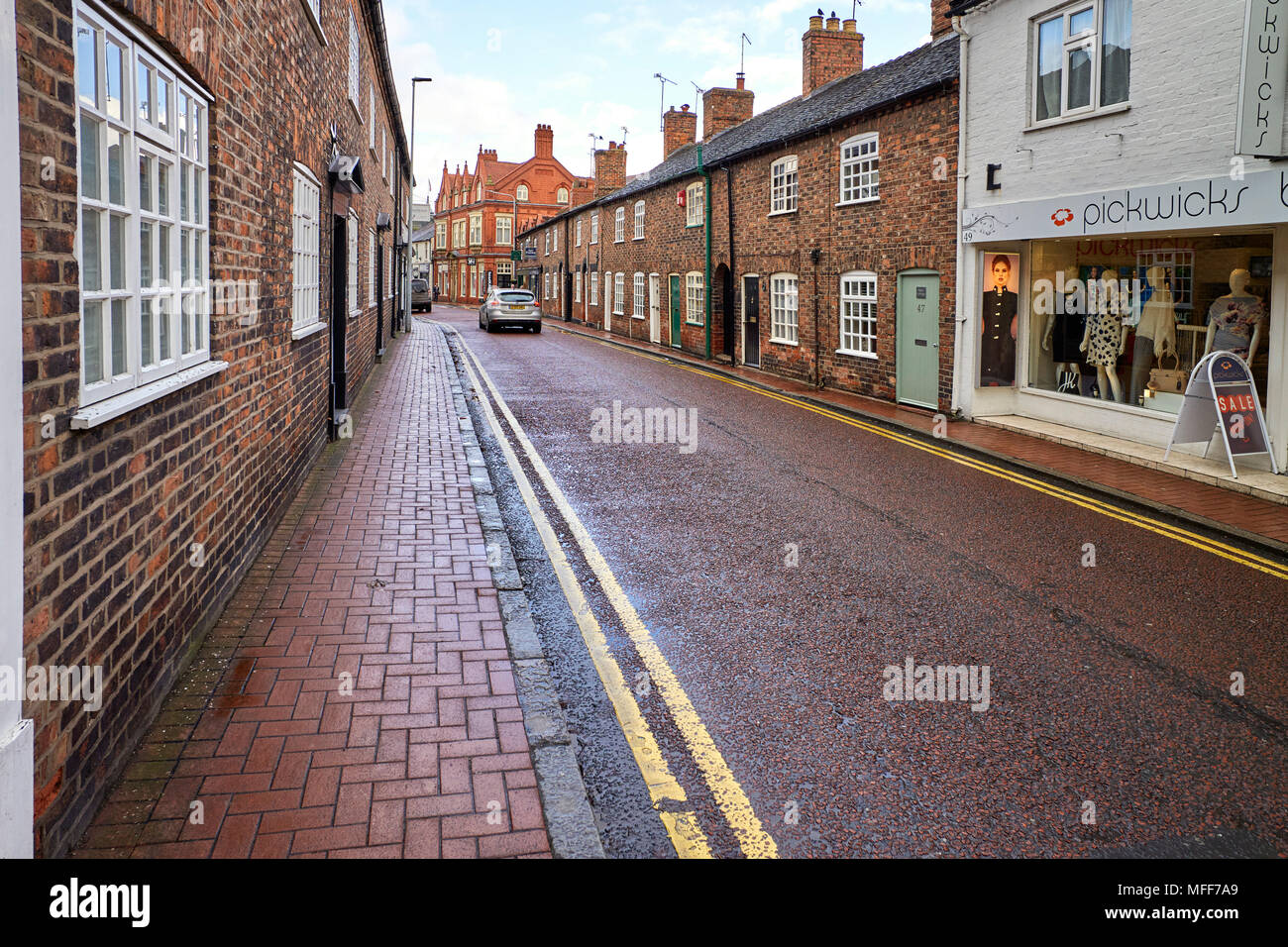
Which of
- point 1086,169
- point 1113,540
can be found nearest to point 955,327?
point 1086,169

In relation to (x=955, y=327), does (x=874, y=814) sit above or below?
below

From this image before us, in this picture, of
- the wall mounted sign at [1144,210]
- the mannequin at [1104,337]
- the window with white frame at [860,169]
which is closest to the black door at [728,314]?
the window with white frame at [860,169]

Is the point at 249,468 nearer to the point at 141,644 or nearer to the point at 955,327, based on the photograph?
the point at 141,644

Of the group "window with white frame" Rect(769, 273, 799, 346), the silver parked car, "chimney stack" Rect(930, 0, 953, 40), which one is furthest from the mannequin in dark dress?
the silver parked car

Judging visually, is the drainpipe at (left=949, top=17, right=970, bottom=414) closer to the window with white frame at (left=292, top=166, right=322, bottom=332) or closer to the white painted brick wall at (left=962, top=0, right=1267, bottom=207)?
the white painted brick wall at (left=962, top=0, right=1267, bottom=207)

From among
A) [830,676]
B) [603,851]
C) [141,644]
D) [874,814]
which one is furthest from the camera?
[830,676]

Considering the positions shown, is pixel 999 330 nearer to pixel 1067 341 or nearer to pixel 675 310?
pixel 1067 341

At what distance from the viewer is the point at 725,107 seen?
32.0 meters

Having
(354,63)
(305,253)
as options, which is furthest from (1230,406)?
(354,63)

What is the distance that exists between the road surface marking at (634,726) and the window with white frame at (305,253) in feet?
11.1

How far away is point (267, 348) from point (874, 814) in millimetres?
5521

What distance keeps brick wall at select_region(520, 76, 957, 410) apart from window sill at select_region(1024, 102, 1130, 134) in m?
2.08

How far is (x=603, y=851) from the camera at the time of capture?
3.36 metres

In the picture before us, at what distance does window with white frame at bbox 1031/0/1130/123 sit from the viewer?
11.4 m
